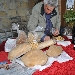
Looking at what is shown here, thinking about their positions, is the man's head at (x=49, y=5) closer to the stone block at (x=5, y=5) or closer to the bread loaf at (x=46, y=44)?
the bread loaf at (x=46, y=44)

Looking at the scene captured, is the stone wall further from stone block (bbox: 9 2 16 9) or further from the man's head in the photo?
the man's head

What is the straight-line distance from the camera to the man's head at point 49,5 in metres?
1.98

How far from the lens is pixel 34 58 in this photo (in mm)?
1452

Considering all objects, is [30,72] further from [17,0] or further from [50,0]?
[17,0]

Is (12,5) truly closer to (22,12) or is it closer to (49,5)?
(22,12)

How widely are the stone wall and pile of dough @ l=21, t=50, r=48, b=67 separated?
1384 millimetres

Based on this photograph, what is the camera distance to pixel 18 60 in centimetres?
151

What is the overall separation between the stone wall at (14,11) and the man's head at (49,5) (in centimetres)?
79

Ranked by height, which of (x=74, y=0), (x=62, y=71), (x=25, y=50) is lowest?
(x=62, y=71)

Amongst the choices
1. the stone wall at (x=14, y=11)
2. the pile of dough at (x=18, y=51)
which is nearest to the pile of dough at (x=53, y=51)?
the pile of dough at (x=18, y=51)

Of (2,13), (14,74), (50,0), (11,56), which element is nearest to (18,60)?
(11,56)

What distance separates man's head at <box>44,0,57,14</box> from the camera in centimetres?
198

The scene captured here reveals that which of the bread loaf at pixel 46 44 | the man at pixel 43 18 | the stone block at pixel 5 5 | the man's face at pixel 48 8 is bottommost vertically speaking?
the bread loaf at pixel 46 44

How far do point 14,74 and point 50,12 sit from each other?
39.6 inches
